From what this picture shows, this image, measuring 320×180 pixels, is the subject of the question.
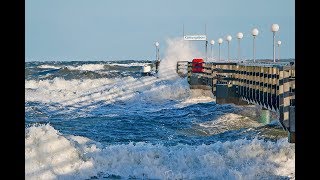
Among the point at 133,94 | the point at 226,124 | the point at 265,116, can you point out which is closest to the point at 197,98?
the point at 133,94

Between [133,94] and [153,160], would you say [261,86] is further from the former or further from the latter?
[133,94]

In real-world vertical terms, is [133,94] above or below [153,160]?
above

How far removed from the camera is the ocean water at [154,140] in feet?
33.6

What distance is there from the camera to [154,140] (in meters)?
15.2

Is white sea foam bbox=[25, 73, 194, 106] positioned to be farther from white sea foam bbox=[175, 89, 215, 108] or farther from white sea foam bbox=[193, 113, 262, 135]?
white sea foam bbox=[193, 113, 262, 135]

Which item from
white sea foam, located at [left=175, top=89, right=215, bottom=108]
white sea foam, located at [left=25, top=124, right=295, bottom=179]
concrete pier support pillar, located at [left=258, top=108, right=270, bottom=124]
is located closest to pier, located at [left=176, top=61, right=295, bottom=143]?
concrete pier support pillar, located at [left=258, top=108, right=270, bottom=124]

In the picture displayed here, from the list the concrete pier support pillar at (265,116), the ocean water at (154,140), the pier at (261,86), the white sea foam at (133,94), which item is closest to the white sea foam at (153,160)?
the ocean water at (154,140)

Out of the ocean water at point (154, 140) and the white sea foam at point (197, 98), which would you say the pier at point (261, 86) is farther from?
the white sea foam at point (197, 98)

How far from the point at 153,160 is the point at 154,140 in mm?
4281

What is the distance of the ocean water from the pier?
84 centimetres

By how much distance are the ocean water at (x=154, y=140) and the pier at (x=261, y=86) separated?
84 centimetres

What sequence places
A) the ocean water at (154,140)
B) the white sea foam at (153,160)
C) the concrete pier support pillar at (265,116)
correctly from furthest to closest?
the concrete pier support pillar at (265,116)
the ocean water at (154,140)
the white sea foam at (153,160)

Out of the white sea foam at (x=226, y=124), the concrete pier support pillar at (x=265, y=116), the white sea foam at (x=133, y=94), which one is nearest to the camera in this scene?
the white sea foam at (x=226, y=124)
